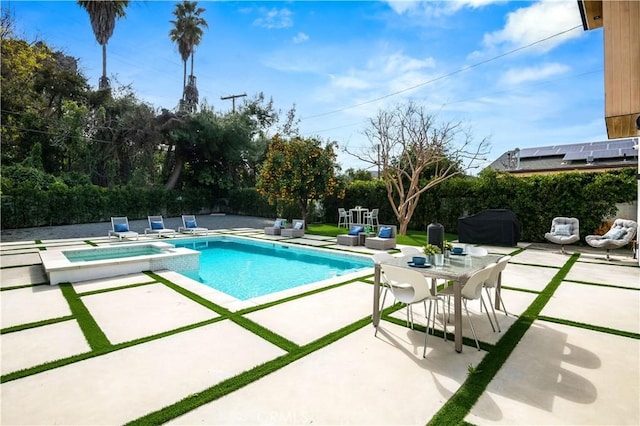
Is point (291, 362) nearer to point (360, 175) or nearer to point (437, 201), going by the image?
point (437, 201)

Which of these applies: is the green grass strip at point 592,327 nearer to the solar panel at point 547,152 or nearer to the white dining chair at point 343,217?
the white dining chair at point 343,217

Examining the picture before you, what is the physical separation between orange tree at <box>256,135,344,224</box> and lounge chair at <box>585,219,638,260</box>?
8837 millimetres

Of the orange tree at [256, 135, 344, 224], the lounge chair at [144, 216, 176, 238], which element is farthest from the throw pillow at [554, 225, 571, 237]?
the lounge chair at [144, 216, 176, 238]

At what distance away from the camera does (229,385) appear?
94.8 inches

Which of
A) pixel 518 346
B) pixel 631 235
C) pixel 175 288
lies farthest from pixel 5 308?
pixel 631 235

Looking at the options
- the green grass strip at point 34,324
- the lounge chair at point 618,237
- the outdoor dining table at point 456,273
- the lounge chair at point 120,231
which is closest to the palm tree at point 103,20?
the lounge chair at point 120,231

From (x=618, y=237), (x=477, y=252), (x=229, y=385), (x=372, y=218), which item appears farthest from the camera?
(x=372, y=218)

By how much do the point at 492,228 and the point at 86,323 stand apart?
1049 cm

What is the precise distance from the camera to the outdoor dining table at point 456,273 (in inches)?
118

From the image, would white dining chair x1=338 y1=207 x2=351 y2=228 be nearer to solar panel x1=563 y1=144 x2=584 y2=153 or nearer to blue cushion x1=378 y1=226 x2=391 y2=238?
blue cushion x1=378 y1=226 x2=391 y2=238

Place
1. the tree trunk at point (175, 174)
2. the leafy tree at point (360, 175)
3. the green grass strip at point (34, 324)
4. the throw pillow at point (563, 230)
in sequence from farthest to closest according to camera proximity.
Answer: the leafy tree at point (360, 175) < the tree trunk at point (175, 174) < the throw pillow at point (563, 230) < the green grass strip at point (34, 324)

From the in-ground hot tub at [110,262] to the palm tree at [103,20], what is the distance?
51.7 feet

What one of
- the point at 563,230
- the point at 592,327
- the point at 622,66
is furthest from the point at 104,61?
the point at 592,327

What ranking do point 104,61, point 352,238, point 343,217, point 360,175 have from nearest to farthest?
point 352,238, point 343,217, point 104,61, point 360,175
